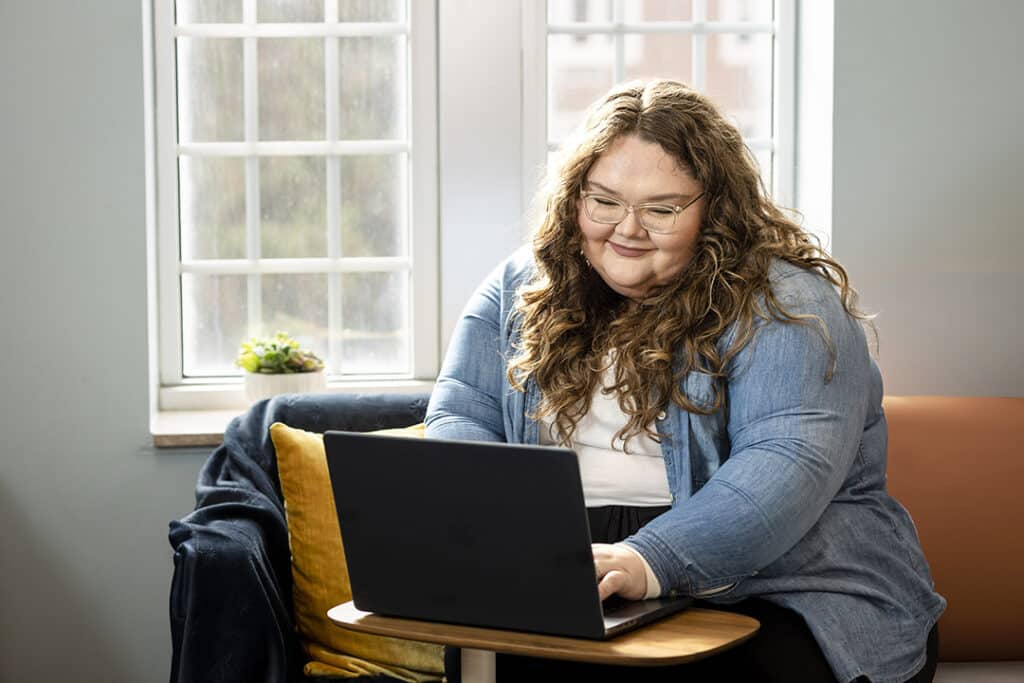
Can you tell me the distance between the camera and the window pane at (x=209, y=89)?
10.2ft

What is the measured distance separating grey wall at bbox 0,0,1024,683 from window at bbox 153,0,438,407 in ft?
0.83

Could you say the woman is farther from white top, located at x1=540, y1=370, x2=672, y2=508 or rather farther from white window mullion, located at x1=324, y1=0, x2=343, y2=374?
white window mullion, located at x1=324, y1=0, x2=343, y2=374

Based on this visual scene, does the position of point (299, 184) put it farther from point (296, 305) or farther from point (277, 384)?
point (277, 384)

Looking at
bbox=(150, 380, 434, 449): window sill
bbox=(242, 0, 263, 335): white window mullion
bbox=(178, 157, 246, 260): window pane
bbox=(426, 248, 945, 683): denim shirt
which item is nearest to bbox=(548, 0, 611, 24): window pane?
bbox=(242, 0, 263, 335): white window mullion

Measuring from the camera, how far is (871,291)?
2.94 m

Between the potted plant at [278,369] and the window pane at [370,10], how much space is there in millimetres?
831

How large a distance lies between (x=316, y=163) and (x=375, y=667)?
138cm

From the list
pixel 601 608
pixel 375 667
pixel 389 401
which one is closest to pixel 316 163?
pixel 389 401

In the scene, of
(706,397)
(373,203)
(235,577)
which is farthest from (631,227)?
(373,203)

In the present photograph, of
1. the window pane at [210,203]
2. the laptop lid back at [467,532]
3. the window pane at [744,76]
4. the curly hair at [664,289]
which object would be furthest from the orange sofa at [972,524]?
the window pane at [210,203]

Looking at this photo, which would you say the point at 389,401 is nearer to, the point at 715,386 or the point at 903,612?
the point at 715,386

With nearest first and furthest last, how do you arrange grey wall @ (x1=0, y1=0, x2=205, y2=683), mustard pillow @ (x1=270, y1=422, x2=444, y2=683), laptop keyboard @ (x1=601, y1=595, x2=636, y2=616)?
1. laptop keyboard @ (x1=601, y1=595, x2=636, y2=616)
2. mustard pillow @ (x1=270, y1=422, x2=444, y2=683)
3. grey wall @ (x1=0, y1=0, x2=205, y2=683)

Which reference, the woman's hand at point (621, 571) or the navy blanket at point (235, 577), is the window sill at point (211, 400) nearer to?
the navy blanket at point (235, 577)

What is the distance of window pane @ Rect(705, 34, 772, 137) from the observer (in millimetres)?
3205
